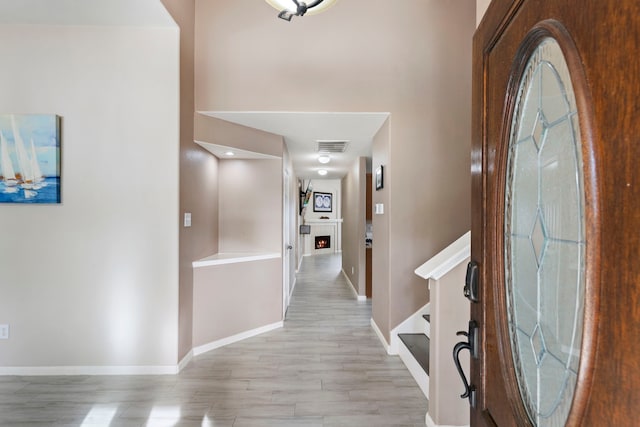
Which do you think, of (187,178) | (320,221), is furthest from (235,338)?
(320,221)

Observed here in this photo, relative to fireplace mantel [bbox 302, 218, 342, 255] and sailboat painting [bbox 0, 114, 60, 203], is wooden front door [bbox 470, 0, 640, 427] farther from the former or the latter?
fireplace mantel [bbox 302, 218, 342, 255]

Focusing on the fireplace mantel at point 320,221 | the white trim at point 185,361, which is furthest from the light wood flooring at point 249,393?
the fireplace mantel at point 320,221

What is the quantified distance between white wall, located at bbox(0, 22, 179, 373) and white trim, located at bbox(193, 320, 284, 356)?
403 mm

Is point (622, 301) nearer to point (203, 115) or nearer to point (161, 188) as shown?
point (161, 188)

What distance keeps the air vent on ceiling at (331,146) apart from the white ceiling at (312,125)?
0.07m

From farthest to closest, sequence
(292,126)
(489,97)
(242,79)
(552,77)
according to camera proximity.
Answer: (292,126) → (242,79) → (489,97) → (552,77)

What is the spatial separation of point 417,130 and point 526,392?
2.75 metres

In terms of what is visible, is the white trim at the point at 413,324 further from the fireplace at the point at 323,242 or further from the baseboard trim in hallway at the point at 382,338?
the fireplace at the point at 323,242

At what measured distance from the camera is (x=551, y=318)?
0.59 metres

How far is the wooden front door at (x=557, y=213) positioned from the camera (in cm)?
39

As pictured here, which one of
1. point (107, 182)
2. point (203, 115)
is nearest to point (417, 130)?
point (203, 115)

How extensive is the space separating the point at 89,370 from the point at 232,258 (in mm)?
1511

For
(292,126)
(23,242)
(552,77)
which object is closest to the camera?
(552,77)

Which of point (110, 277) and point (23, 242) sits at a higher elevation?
point (23, 242)
